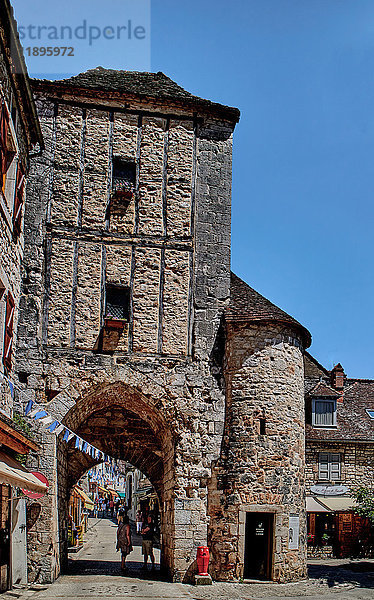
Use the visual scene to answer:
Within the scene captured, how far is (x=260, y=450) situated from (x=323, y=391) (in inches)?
339

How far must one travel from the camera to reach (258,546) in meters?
14.1

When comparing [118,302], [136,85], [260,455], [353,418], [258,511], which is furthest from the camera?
[353,418]

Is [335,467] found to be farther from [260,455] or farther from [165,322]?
[165,322]

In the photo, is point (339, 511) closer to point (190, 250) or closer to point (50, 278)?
point (190, 250)

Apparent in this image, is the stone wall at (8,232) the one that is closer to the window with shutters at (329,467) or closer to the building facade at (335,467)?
the building facade at (335,467)

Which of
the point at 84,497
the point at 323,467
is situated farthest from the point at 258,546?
the point at 84,497

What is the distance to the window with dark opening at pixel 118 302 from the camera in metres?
13.5

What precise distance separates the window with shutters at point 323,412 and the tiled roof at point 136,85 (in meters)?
10.1

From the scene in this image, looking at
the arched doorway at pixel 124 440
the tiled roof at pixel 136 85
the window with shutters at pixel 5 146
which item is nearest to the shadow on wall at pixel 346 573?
the arched doorway at pixel 124 440

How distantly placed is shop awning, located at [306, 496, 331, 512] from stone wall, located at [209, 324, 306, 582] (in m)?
6.09

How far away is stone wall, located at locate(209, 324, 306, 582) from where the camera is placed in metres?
13.1

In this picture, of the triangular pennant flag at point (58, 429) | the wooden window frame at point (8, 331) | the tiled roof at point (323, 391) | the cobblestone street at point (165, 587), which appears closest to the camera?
the cobblestone street at point (165, 587)

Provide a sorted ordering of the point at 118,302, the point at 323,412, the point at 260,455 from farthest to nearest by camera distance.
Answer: the point at 323,412
the point at 118,302
the point at 260,455

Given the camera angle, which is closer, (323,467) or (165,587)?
(165,587)
